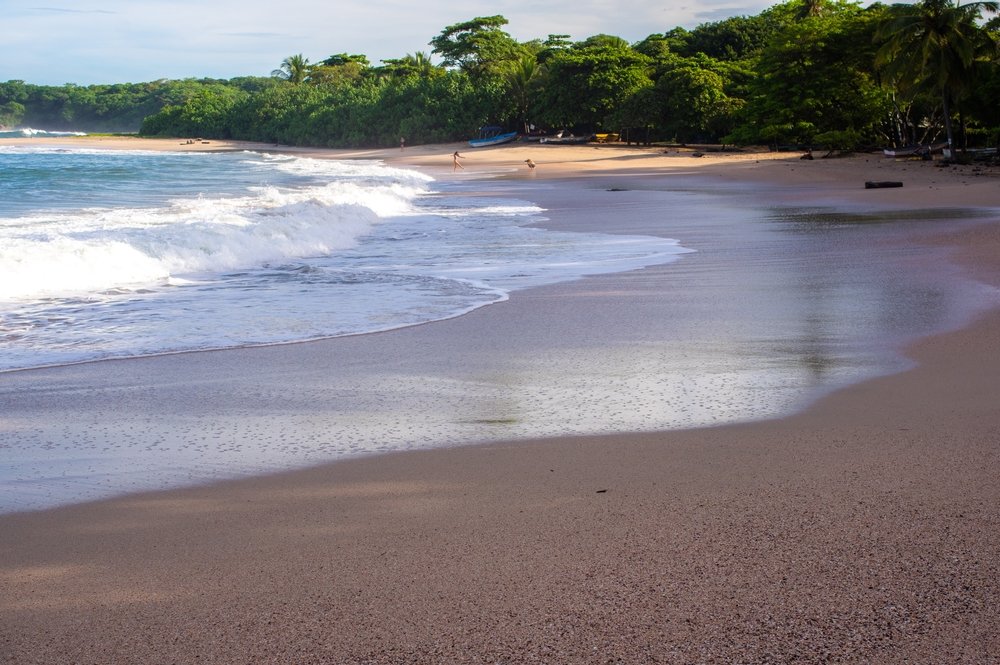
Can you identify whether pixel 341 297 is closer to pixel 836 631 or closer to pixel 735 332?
pixel 735 332

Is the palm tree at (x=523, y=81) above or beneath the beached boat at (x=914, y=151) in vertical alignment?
above

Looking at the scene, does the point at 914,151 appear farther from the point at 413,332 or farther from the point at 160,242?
the point at 413,332

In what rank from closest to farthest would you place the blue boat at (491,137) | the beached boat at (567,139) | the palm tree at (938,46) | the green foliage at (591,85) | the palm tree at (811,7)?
the palm tree at (938,46) → the palm tree at (811,7) → the green foliage at (591,85) → the beached boat at (567,139) → the blue boat at (491,137)

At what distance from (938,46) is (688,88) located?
1889 cm

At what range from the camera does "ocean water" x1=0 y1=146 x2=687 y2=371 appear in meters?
7.64

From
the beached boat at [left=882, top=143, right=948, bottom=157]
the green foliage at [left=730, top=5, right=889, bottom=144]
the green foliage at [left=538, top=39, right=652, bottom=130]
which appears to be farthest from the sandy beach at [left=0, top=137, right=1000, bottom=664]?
the green foliage at [left=538, top=39, right=652, bottom=130]

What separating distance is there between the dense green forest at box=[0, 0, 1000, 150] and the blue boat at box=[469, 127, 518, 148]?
1.34 m

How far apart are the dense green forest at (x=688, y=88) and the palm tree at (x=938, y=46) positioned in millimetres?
51

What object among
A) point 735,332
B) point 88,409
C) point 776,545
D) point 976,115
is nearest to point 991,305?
point 735,332

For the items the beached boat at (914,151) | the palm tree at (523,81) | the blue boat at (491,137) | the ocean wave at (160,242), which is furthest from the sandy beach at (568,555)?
the palm tree at (523,81)

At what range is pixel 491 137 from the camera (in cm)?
7069

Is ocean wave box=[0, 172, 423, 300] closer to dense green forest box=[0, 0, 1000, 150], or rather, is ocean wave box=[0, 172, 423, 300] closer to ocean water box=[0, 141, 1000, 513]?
ocean water box=[0, 141, 1000, 513]

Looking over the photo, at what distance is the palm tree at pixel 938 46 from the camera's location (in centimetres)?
3198

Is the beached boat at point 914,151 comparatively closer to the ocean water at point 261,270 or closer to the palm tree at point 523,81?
the ocean water at point 261,270
